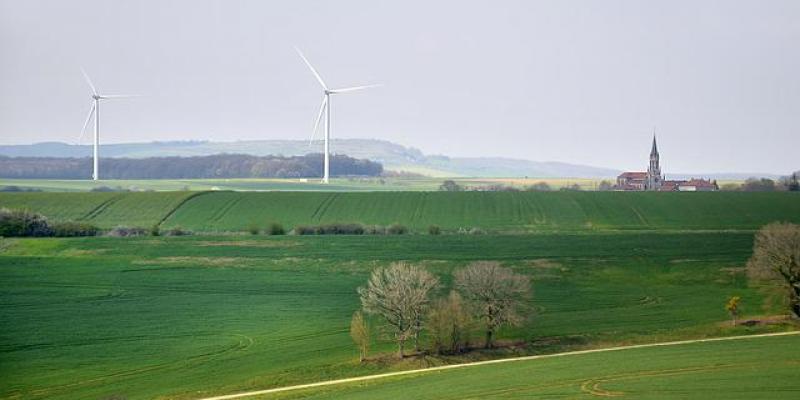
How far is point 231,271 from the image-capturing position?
7200cm

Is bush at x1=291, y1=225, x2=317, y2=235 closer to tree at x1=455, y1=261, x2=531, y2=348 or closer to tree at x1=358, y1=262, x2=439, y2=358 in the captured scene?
tree at x1=358, y1=262, x2=439, y2=358

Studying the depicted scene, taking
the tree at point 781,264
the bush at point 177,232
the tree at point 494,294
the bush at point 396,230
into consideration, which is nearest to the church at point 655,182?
the bush at point 396,230

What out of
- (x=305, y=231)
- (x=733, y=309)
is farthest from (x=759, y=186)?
(x=733, y=309)

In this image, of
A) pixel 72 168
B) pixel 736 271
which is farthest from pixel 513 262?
pixel 72 168

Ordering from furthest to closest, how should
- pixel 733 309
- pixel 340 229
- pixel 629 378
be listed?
pixel 340 229
pixel 733 309
pixel 629 378

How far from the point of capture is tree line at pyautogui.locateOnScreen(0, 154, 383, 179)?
173m

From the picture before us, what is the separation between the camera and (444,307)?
54594 mm

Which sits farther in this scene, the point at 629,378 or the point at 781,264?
the point at 781,264

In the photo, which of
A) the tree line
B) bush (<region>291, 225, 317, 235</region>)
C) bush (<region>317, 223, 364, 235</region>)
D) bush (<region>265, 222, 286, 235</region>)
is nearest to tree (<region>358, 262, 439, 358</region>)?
bush (<region>317, 223, 364, 235</region>)

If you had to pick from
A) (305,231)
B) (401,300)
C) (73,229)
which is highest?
(305,231)

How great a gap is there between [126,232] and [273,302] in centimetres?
2878

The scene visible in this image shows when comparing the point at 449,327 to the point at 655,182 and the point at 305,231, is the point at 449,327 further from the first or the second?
the point at 655,182

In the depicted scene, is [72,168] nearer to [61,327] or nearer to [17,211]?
[17,211]

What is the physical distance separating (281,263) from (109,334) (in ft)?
62.9
